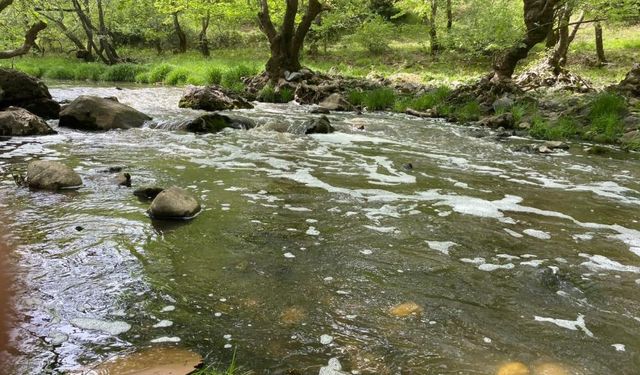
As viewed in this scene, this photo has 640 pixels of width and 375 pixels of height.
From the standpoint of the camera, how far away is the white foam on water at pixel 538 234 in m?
5.41

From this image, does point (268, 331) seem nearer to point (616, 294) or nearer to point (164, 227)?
point (164, 227)

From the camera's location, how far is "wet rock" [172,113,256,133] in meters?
12.4

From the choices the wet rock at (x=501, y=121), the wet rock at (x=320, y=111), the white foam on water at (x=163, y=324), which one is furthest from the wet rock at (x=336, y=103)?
the white foam on water at (x=163, y=324)

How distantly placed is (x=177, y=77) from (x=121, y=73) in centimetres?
429

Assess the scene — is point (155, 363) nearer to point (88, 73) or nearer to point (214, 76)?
point (214, 76)

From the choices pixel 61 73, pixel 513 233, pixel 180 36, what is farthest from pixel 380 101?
pixel 180 36

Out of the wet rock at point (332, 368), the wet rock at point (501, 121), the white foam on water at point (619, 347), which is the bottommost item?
the wet rock at point (501, 121)

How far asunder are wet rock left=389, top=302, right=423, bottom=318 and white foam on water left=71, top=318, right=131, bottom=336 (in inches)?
73.7

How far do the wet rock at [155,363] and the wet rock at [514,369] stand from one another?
5.99 feet

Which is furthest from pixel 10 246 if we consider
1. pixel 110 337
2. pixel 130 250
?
Answer: pixel 110 337

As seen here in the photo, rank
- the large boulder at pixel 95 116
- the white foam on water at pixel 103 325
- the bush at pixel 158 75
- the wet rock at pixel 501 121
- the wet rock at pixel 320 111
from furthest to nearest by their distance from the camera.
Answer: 1. the bush at pixel 158 75
2. the wet rock at pixel 320 111
3. the wet rock at pixel 501 121
4. the large boulder at pixel 95 116
5. the white foam on water at pixel 103 325

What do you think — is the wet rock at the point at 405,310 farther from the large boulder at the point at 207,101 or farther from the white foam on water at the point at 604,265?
the large boulder at the point at 207,101

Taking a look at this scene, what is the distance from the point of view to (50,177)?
6.68 metres

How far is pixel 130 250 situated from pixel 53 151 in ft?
18.6
